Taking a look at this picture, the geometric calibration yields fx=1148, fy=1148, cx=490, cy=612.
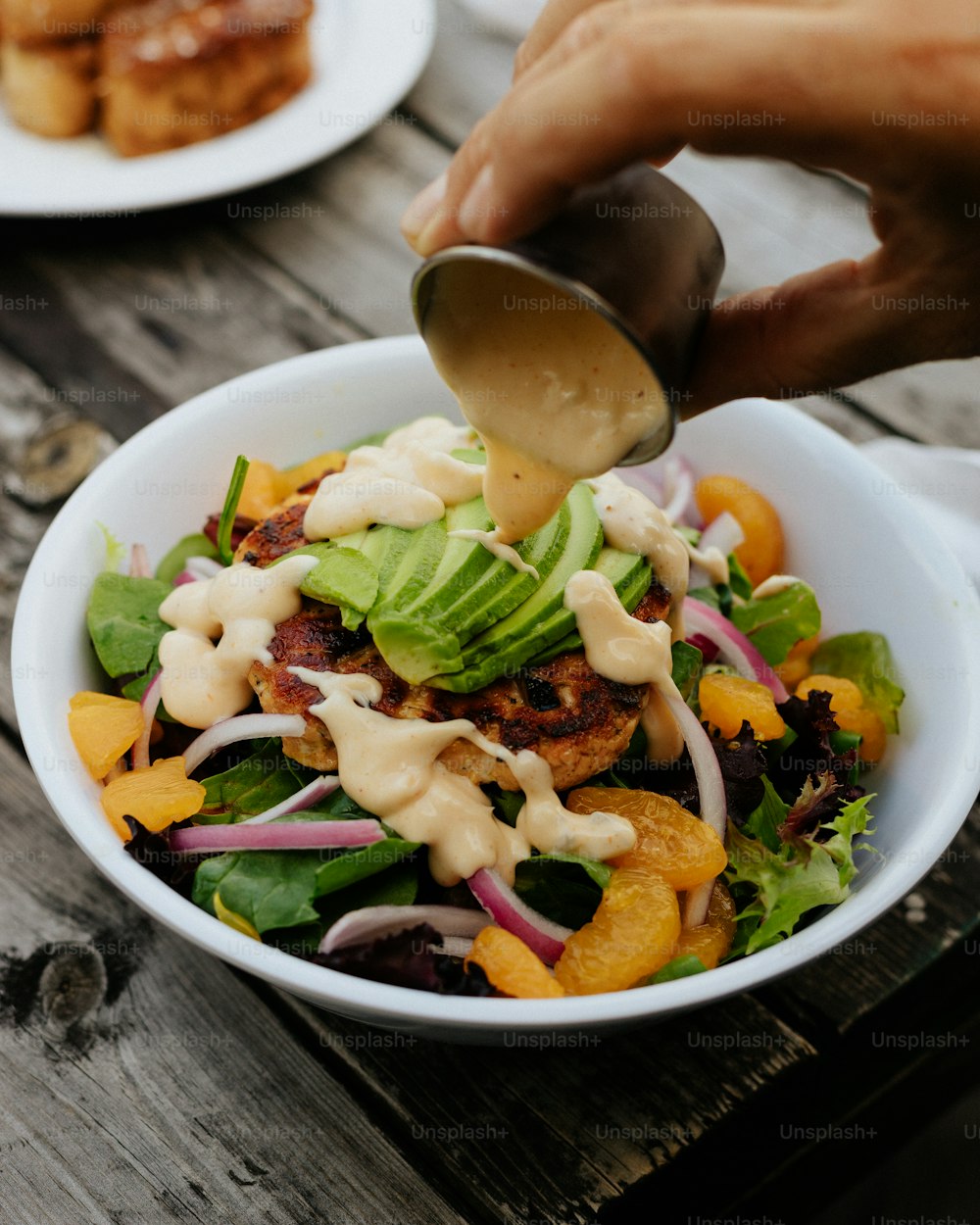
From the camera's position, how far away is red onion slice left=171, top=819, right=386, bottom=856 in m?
2.32

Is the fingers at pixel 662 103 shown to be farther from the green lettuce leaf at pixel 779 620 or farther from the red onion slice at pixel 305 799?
the green lettuce leaf at pixel 779 620

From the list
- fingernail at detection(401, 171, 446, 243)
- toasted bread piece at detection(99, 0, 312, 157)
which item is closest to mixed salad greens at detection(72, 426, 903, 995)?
fingernail at detection(401, 171, 446, 243)

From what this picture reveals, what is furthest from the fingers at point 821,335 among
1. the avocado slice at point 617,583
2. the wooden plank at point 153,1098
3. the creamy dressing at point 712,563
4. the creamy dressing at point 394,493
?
the wooden plank at point 153,1098

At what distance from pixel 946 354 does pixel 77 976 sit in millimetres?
2369

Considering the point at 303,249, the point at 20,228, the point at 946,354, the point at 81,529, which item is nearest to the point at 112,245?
the point at 20,228

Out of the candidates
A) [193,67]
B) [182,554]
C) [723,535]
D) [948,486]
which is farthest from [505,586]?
[193,67]

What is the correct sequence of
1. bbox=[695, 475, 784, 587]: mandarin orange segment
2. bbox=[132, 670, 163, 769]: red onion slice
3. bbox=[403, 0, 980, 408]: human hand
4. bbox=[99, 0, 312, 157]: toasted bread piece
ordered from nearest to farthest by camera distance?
bbox=[403, 0, 980, 408]: human hand, bbox=[132, 670, 163, 769]: red onion slice, bbox=[695, 475, 784, 587]: mandarin orange segment, bbox=[99, 0, 312, 157]: toasted bread piece

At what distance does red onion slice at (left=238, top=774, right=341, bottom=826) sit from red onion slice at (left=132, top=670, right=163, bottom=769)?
1.16 ft

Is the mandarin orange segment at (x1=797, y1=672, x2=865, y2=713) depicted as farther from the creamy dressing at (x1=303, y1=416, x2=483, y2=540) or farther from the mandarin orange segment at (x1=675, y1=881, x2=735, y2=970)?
the creamy dressing at (x1=303, y1=416, x2=483, y2=540)

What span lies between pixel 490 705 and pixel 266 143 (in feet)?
10.2

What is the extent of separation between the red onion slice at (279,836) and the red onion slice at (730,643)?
102 cm

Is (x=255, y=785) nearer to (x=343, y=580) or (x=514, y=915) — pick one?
(x=343, y=580)

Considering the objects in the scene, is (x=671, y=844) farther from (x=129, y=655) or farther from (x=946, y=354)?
(x=129, y=655)

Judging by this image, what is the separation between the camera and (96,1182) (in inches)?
93.0
